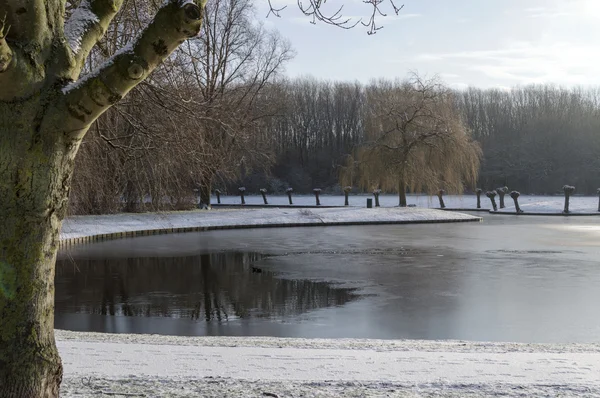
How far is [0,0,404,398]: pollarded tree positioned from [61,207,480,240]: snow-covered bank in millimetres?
18797

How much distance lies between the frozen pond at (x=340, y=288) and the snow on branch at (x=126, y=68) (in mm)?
5523

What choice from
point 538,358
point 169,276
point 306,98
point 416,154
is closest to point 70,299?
point 169,276

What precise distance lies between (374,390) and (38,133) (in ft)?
8.95

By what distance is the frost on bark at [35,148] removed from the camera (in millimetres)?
3533

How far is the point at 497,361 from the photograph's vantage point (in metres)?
6.00

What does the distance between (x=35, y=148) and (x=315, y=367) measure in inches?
117

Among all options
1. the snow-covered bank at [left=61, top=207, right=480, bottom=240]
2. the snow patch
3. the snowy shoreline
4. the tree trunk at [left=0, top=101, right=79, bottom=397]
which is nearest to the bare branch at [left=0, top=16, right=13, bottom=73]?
the tree trunk at [left=0, top=101, right=79, bottom=397]

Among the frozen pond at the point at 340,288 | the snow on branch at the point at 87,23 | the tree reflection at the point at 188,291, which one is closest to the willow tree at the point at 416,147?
the frozen pond at the point at 340,288

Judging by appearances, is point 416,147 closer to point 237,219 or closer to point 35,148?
point 237,219

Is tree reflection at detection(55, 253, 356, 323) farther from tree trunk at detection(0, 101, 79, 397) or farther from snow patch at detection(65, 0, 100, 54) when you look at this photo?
snow patch at detection(65, 0, 100, 54)

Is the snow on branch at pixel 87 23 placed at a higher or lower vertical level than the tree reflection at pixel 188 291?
higher

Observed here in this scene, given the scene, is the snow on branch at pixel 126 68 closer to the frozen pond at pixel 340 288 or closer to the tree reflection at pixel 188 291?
the frozen pond at pixel 340 288

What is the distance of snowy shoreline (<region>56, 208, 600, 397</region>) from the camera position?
188 inches

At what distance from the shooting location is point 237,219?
95.3 feet
